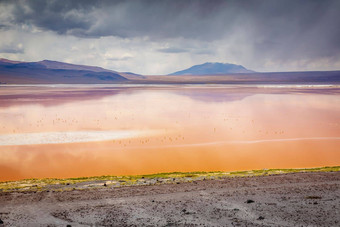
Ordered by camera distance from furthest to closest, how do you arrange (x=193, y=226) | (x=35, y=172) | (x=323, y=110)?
(x=323, y=110)
(x=35, y=172)
(x=193, y=226)

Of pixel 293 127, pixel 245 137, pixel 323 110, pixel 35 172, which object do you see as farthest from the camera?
pixel 323 110

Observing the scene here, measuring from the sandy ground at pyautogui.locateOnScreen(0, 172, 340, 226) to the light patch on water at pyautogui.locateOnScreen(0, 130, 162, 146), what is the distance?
10.6 metres

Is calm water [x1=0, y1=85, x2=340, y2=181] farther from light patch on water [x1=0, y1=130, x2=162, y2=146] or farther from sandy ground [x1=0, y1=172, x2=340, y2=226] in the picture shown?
sandy ground [x1=0, y1=172, x2=340, y2=226]

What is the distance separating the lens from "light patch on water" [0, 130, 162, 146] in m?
21.5

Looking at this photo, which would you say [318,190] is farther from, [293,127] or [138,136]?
[293,127]

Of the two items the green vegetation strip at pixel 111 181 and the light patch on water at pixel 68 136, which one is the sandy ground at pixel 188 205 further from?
the light patch on water at pixel 68 136

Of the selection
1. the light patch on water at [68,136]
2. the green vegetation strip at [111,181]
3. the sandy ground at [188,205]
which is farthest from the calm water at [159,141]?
the sandy ground at [188,205]

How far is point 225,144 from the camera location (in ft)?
69.1

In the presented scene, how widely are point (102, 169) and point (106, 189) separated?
14.7 feet

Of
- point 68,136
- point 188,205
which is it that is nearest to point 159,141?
point 68,136

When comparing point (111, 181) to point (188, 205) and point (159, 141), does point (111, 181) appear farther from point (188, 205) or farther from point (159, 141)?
point (159, 141)

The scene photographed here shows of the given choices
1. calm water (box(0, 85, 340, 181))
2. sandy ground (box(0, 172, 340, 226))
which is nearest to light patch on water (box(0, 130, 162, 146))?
calm water (box(0, 85, 340, 181))

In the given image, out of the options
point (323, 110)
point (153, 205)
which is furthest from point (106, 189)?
point (323, 110)

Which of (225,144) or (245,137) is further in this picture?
(245,137)
